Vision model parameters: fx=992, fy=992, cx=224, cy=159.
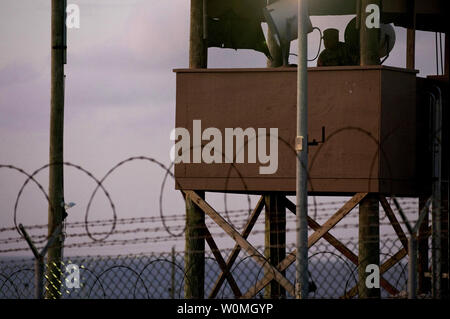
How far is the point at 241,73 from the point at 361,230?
11.8 ft

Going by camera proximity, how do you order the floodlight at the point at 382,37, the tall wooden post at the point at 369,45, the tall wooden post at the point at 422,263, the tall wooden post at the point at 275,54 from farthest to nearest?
the tall wooden post at the point at 275,54 → the tall wooden post at the point at 422,263 → the floodlight at the point at 382,37 → the tall wooden post at the point at 369,45

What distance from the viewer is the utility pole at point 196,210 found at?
60.8 feet

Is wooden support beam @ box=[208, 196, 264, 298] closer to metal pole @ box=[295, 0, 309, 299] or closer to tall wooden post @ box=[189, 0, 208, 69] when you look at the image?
tall wooden post @ box=[189, 0, 208, 69]

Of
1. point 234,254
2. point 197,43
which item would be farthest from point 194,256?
point 197,43

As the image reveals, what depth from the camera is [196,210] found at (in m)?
18.5

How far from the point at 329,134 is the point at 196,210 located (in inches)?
114

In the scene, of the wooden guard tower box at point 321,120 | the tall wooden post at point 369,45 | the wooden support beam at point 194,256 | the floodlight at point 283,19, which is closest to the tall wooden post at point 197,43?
the wooden guard tower box at point 321,120

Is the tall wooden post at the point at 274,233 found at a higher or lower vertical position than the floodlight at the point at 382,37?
lower

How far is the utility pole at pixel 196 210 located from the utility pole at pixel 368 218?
2975mm

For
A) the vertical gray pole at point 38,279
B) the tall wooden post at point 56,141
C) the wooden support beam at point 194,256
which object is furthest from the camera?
the wooden support beam at point 194,256

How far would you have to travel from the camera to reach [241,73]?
18.2 meters

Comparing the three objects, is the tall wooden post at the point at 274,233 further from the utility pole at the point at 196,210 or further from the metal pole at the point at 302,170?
the metal pole at the point at 302,170

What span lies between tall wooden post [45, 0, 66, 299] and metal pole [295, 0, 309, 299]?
3972mm
